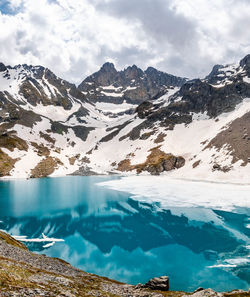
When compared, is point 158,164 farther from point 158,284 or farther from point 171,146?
point 158,284

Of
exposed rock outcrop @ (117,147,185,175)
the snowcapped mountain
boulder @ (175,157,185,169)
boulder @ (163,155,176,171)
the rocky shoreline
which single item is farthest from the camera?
exposed rock outcrop @ (117,147,185,175)

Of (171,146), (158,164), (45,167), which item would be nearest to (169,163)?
(158,164)

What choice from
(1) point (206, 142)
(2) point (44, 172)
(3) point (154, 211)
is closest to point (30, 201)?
(3) point (154, 211)

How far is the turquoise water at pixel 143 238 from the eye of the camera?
23.9 metres

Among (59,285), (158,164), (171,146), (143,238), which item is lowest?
(143,238)

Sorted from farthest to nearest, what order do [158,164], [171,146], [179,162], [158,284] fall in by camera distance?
[171,146]
[158,164]
[179,162]
[158,284]

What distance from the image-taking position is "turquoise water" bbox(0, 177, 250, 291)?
78.5 feet

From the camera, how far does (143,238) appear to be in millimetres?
34750

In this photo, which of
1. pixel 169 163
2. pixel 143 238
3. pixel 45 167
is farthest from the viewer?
pixel 45 167

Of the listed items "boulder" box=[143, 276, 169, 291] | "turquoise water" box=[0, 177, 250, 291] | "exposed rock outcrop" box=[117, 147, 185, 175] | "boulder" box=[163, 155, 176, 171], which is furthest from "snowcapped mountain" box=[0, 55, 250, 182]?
"boulder" box=[143, 276, 169, 291]

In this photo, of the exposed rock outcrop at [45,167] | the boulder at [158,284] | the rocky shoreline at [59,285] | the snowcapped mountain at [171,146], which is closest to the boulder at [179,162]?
the snowcapped mountain at [171,146]

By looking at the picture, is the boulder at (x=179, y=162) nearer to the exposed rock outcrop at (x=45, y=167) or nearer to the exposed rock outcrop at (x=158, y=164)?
the exposed rock outcrop at (x=158, y=164)

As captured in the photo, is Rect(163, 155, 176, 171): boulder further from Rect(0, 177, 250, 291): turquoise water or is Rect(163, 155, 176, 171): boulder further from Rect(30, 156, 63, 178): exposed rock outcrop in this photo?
Rect(0, 177, 250, 291): turquoise water

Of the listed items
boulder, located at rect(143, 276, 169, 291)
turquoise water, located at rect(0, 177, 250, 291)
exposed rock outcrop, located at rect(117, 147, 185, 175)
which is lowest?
turquoise water, located at rect(0, 177, 250, 291)
